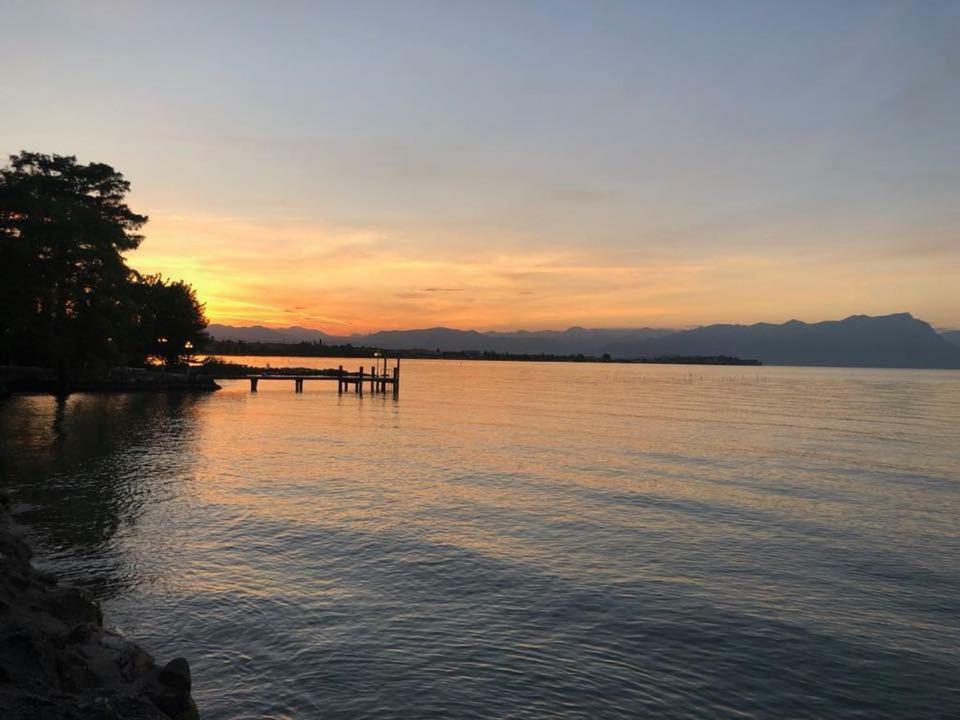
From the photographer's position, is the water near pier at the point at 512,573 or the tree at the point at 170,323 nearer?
the water near pier at the point at 512,573

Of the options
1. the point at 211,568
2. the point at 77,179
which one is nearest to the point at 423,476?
the point at 211,568

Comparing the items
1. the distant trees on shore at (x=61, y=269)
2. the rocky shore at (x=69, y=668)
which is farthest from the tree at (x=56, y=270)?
the rocky shore at (x=69, y=668)

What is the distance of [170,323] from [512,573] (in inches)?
3508

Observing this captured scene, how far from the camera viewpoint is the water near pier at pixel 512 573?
11.2 meters

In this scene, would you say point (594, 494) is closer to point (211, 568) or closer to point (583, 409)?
point (211, 568)

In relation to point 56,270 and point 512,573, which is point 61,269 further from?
point 512,573

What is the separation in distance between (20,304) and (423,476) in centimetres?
4307

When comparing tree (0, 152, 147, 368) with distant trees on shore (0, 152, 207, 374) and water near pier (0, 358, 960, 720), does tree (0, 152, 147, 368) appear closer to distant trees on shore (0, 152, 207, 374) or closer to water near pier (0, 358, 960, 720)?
distant trees on shore (0, 152, 207, 374)

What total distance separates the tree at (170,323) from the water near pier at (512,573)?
5316cm

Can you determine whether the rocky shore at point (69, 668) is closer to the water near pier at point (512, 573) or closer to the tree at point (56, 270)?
the water near pier at point (512, 573)

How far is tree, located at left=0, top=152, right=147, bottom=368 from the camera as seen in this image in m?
54.2

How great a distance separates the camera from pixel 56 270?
56281 mm

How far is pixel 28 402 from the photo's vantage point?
56188 millimetres

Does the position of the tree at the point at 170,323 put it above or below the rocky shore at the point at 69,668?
above
